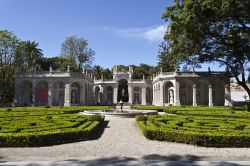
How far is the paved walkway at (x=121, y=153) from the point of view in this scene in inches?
444

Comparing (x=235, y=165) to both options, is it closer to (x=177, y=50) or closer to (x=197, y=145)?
(x=197, y=145)

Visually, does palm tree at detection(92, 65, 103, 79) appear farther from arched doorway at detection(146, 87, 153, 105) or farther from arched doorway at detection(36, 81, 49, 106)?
arched doorway at detection(36, 81, 49, 106)

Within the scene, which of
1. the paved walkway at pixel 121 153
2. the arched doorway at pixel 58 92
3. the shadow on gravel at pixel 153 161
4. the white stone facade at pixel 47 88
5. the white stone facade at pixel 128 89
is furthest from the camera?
the white stone facade at pixel 128 89

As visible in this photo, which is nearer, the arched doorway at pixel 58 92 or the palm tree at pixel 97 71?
the arched doorway at pixel 58 92

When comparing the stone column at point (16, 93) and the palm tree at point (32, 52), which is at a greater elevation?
the palm tree at point (32, 52)

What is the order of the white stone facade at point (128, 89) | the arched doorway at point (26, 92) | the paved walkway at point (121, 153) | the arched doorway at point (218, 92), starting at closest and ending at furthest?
the paved walkway at point (121, 153) < the arched doorway at point (218, 92) < the arched doorway at point (26, 92) < the white stone facade at point (128, 89)

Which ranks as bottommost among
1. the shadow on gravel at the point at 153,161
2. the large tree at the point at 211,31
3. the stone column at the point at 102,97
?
the shadow on gravel at the point at 153,161

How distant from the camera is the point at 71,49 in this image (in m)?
70.2

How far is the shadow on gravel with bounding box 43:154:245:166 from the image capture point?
10403 millimetres

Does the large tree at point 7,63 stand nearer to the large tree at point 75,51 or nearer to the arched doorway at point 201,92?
the large tree at point 75,51

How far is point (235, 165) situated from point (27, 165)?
24.6 feet

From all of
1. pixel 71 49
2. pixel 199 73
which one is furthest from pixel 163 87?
pixel 71 49

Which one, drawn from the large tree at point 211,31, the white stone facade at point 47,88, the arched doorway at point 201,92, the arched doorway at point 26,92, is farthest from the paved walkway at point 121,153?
the arched doorway at point 26,92

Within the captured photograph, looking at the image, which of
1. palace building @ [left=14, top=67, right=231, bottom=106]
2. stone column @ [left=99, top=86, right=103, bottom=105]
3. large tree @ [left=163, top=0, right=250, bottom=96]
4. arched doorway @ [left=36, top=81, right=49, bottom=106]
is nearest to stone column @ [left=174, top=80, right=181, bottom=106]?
palace building @ [left=14, top=67, right=231, bottom=106]
